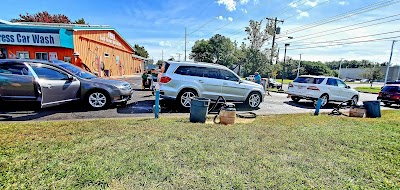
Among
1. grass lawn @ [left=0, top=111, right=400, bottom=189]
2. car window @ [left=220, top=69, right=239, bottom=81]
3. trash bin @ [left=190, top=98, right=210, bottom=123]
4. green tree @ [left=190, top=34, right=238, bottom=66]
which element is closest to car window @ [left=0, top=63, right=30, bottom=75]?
grass lawn @ [left=0, top=111, right=400, bottom=189]

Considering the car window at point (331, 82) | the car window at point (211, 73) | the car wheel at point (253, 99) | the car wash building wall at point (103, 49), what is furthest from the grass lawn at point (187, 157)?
the car wash building wall at point (103, 49)

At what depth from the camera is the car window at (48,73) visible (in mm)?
6215

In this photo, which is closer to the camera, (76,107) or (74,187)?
(74,187)

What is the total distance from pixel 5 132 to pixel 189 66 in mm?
5623

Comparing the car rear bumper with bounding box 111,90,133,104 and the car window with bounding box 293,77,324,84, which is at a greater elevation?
the car window with bounding box 293,77,324,84

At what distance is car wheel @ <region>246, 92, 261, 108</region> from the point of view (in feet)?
28.8

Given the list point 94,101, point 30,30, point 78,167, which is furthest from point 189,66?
point 30,30

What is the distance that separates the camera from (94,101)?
6988 millimetres

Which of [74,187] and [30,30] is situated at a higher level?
[30,30]

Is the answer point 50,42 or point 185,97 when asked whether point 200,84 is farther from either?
point 50,42

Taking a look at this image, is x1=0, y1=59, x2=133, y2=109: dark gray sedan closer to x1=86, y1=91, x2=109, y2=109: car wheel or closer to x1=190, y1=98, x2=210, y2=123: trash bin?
x1=86, y1=91, x2=109, y2=109: car wheel

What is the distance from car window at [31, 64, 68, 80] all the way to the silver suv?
3.32 m

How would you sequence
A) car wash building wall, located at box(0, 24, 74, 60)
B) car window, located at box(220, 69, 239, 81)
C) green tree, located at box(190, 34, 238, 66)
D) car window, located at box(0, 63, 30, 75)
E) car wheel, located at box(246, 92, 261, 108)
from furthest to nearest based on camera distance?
1. green tree, located at box(190, 34, 238, 66)
2. car wash building wall, located at box(0, 24, 74, 60)
3. car wheel, located at box(246, 92, 261, 108)
4. car window, located at box(220, 69, 239, 81)
5. car window, located at box(0, 63, 30, 75)

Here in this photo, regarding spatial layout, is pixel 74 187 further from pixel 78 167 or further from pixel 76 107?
pixel 76 107
